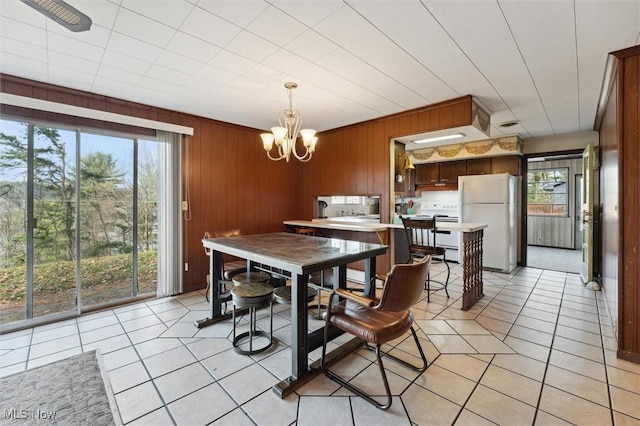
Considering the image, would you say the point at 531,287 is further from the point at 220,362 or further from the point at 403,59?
the point at 220,362

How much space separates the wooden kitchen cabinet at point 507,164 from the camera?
5.35 metres

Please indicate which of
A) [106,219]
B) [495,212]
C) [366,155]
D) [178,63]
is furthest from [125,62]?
[495,212]

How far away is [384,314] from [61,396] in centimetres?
217

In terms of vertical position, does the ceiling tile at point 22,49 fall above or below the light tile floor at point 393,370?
above

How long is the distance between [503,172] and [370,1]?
16.0 feet

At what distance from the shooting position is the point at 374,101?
3584 mm

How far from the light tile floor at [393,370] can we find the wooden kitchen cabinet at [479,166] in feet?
9.89

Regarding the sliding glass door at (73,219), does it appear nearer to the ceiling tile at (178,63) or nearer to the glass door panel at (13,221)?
the glass door panel at (13,221)

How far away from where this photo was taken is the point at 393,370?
2094 millimetres

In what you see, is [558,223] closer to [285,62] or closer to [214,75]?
[285,62]

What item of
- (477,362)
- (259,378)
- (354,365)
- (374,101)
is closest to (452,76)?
(374,101)

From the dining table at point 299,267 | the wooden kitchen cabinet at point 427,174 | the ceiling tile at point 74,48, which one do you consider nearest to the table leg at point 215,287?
the dining table at point 299,267

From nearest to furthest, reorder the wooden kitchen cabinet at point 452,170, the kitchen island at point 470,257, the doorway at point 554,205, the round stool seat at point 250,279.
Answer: the round stool seat at point 250,279, the kitchen island at point 470,257, the wooden kitchen cabinet at point 452,170, the doorway at point 554,205

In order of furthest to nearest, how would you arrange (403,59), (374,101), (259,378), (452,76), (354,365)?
1. (374,101)
2. (452,76)
3. (403,59)
4. (354,365)
5. (259,378)
